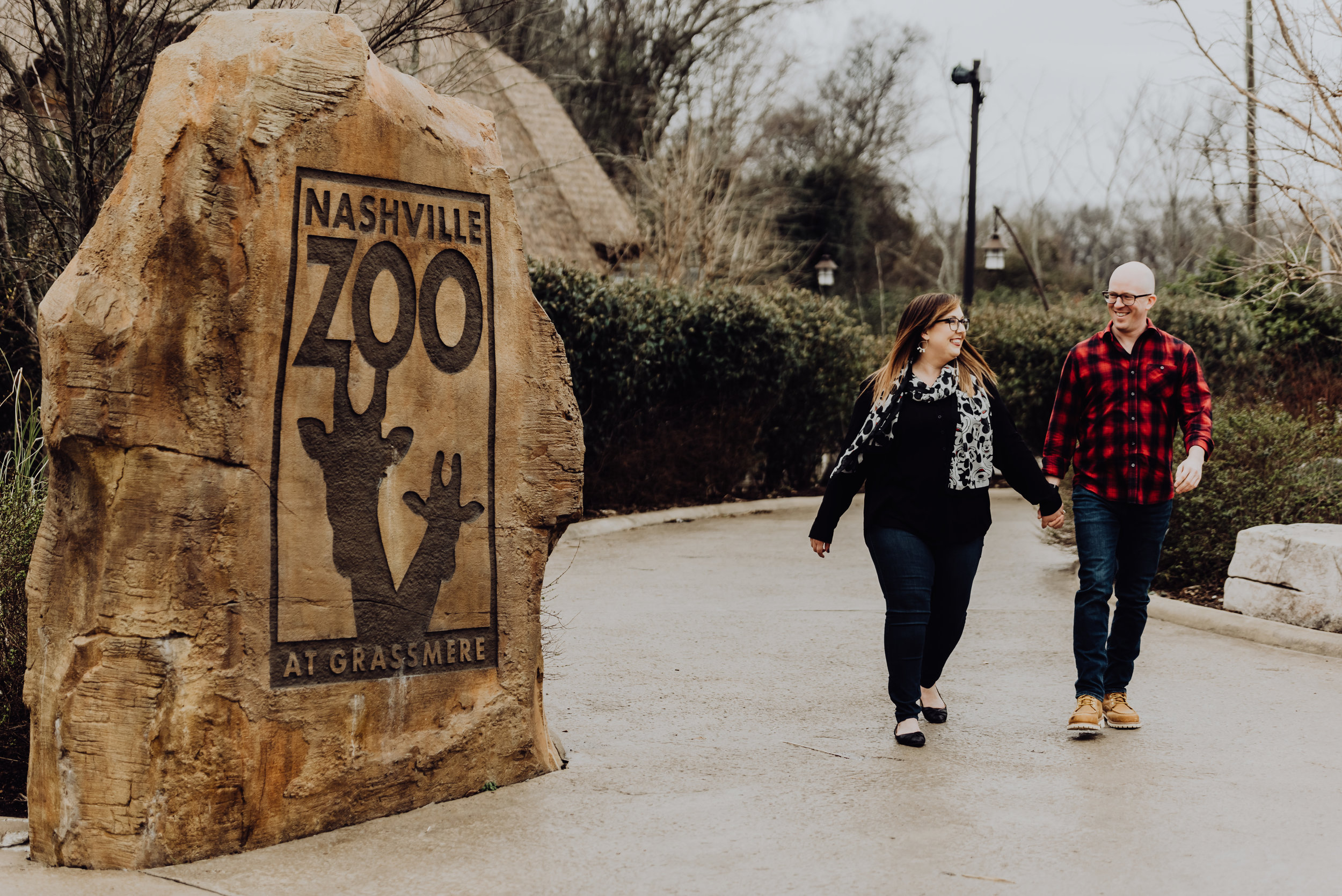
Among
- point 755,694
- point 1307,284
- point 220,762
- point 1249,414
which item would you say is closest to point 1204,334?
point 1307,284

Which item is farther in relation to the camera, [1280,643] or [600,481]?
[600,481]

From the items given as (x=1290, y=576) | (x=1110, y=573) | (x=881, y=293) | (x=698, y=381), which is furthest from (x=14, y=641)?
(x=881, y=293)

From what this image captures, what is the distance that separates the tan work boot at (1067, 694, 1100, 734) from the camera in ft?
15.9

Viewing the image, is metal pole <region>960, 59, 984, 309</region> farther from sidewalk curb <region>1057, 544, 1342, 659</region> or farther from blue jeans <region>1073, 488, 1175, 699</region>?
blue jeans <region>1073, 488, 1175, 699</region>

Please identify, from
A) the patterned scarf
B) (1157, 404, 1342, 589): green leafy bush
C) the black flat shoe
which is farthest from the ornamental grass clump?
(1157, 404, 1342, 589): green leafy bush

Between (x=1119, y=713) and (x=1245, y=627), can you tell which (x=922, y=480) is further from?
(x=1245, y=627)

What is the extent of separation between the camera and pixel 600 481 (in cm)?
1184

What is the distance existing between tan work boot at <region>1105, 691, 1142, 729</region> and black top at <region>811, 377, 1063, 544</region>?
0.88m

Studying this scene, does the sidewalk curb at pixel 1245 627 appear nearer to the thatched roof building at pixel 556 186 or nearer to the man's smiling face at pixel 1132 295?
the man's smiling face at pixel 1132 295

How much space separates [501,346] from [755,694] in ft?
7.19

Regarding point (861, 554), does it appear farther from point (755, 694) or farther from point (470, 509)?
point (470, 509)

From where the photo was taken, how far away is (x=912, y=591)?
4801 millimetres

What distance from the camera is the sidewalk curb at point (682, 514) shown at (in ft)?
35.7

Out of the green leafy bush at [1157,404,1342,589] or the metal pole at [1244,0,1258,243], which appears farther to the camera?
the metal pole at [1244,0,1258,243]
